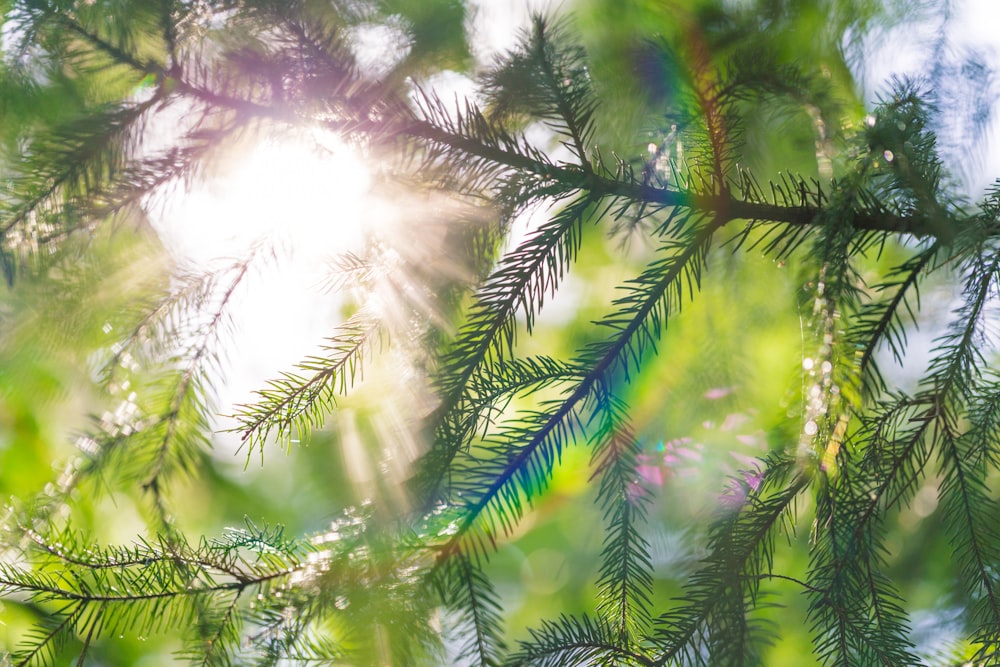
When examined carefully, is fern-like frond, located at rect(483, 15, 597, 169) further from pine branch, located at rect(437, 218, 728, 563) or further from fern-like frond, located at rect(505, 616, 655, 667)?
fern-like frond, located at rect(505, 616, 655, 667)

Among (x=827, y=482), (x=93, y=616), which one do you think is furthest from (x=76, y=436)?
(x=827, y=482)

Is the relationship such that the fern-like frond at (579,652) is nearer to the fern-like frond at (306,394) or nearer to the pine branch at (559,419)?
the pine branch at (559,419)

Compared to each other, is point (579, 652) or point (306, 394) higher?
point (306, 394)

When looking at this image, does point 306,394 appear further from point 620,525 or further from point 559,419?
point 620,525

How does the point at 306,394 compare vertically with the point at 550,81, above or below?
below

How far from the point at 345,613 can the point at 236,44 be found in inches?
31.5

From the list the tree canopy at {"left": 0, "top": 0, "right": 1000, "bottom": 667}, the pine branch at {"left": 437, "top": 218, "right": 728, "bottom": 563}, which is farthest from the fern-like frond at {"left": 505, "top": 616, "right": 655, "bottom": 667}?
the pine branch at {"left": 437, "top": 218, "right": 728, "bottom": 563}

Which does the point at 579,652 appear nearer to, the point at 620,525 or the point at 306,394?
the point at 620,525

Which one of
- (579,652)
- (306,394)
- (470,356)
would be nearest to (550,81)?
(470,356)

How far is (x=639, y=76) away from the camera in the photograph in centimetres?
108

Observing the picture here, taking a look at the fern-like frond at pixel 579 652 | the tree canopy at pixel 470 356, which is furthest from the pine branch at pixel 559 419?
the fern-like frond at pixel 579 652

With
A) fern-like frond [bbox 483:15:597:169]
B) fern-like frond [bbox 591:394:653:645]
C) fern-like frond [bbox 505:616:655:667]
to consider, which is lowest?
fern-like frond [bbox 505:616:655:667]

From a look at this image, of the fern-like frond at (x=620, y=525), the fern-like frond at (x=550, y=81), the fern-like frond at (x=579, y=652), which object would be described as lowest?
the fern-like frond at (x=579, y=652)

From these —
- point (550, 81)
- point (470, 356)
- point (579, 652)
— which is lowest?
point (579, 652)
